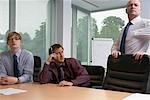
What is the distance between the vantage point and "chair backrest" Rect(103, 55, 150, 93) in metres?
2.02

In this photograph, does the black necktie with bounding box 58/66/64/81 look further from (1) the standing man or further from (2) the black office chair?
(1) the standing man

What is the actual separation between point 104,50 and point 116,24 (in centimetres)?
85

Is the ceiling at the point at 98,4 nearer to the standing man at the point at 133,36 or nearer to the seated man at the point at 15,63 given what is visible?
the standing man at the point at 133,36

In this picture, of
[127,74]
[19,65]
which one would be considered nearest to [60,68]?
[19,65]

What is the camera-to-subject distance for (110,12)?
6.00 meters

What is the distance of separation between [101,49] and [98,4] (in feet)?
4.25

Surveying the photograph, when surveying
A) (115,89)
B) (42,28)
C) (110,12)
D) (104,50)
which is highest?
(110,12)

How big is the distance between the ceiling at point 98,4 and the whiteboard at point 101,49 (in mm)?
1026

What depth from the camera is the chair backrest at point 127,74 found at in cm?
202

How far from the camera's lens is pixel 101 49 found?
17.7 ft

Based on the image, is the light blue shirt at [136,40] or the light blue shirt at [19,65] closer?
the light blue shirt at [136,40]

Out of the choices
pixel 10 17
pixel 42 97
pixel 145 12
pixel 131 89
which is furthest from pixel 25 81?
pixel 145 12

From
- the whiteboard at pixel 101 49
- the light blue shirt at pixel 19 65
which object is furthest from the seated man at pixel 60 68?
the whiteboard at pixel 101 49

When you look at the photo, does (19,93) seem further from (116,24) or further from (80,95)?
(116,24)
